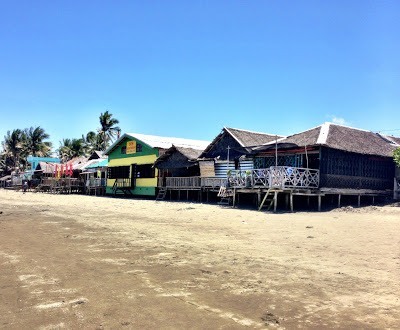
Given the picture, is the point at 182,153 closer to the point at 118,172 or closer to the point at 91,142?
the point at 118,172

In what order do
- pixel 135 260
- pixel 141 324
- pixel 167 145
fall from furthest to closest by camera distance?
pixel 167 145 → pixel 135 260 → pixel 141 324

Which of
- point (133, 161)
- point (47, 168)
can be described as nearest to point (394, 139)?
point (133, 161)

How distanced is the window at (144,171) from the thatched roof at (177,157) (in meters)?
2.19

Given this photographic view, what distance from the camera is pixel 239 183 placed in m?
21.9

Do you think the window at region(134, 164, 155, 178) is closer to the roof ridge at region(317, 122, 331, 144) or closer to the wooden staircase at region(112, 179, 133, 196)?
the wooden staircase at region(112, 179, 133, 196)

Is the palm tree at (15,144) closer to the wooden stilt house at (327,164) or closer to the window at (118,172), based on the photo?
the window at (118,172)

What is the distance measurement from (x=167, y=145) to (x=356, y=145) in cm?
1565

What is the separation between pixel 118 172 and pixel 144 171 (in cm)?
500

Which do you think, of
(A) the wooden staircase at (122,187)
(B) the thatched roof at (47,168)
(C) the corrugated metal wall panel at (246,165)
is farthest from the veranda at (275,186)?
(B) the thatched roof at (47,168)

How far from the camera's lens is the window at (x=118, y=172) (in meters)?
36.8

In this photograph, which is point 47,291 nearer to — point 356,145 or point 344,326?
point 344,326

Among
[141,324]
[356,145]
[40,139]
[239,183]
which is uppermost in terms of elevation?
[40,139]

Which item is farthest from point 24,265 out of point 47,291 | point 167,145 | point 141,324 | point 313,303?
point 167,145

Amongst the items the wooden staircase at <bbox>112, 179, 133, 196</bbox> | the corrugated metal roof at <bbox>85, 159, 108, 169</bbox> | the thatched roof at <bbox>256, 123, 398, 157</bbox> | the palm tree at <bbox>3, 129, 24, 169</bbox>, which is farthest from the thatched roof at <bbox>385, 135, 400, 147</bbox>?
the palm tree at <bbox>3, 129, 24, 169</bbox>
